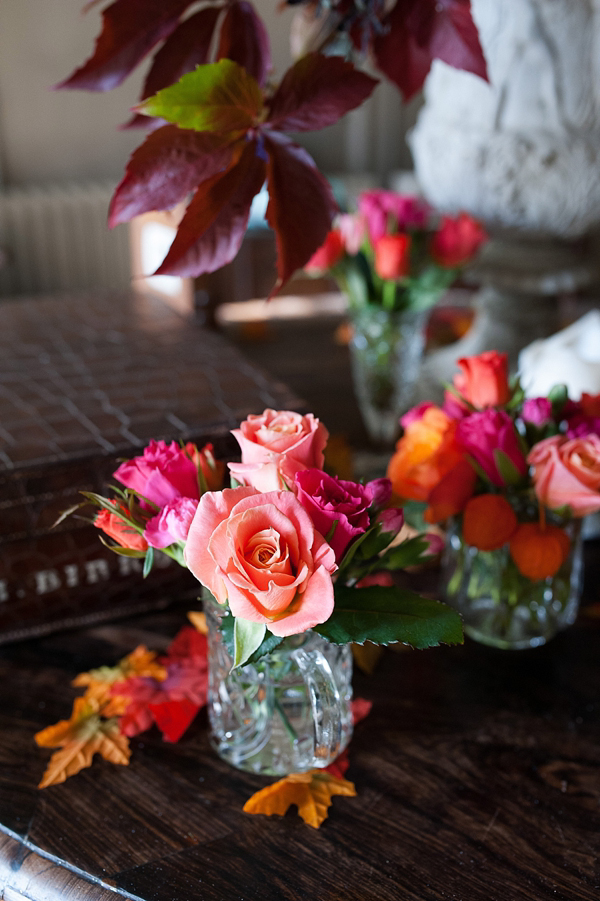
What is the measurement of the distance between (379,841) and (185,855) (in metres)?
0.13

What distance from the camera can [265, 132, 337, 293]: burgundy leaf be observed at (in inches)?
19.9

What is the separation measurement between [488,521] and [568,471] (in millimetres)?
73

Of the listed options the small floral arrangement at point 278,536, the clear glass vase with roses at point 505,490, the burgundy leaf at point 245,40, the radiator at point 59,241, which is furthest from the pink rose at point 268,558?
the radiator at point 59,241

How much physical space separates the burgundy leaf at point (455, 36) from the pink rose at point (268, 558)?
1.18 feet

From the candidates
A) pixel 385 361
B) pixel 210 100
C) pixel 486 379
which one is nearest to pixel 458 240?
pixel 385 361

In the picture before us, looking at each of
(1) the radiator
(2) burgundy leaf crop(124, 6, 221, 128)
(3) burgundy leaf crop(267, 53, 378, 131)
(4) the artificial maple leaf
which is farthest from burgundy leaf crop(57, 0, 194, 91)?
(1) the radiator

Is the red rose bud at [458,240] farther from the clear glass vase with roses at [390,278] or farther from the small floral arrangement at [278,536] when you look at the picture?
the small floral arrangement at [278,536]

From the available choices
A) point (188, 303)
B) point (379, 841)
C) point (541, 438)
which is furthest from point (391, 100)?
point (379, 841)

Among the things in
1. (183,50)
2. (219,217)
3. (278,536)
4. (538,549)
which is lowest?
(538,549)

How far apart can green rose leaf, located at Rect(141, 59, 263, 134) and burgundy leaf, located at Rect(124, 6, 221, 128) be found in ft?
0.43

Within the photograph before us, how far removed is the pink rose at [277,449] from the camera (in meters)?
0.49

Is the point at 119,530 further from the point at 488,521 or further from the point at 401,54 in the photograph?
the point at 401,54

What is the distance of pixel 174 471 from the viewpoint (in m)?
0.52

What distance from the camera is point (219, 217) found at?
19.8 inches
